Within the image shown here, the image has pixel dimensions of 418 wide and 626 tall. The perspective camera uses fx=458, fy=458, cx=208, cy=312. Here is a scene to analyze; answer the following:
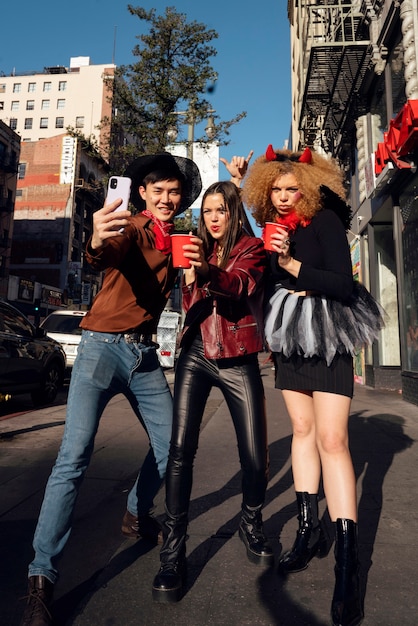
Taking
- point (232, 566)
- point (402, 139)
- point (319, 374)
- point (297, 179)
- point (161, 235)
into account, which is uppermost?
point (402, 139)

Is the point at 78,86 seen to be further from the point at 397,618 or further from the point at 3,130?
the point at 397,618

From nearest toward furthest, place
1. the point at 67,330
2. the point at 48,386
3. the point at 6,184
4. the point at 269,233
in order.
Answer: the point at 269,233 < the point at 48,386 < the point at 67,330 < the point at 6,184

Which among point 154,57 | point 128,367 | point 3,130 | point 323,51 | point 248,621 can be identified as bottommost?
point 248,621

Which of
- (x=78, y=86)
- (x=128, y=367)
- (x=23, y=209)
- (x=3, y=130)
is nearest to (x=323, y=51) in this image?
(x=128, y=367)

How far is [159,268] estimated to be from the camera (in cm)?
265

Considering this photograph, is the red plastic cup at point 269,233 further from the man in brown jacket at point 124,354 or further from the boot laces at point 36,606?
the boot laces at point 36,606

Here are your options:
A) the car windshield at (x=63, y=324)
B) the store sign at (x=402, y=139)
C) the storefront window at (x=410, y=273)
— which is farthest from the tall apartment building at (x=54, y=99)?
the storefront window at (x=410, y=273)

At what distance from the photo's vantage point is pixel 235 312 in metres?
2.54

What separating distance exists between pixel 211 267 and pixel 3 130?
4101 centimetres

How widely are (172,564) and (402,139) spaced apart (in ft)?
28.1

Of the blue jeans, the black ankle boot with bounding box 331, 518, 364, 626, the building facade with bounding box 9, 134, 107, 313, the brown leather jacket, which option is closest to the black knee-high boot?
the blue jeans

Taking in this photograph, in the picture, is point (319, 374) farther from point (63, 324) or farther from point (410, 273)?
point (63, 324)

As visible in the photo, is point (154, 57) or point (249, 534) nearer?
point (249, 534)

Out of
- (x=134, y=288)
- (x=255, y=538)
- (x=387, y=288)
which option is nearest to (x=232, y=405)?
(x=255, y=538)
